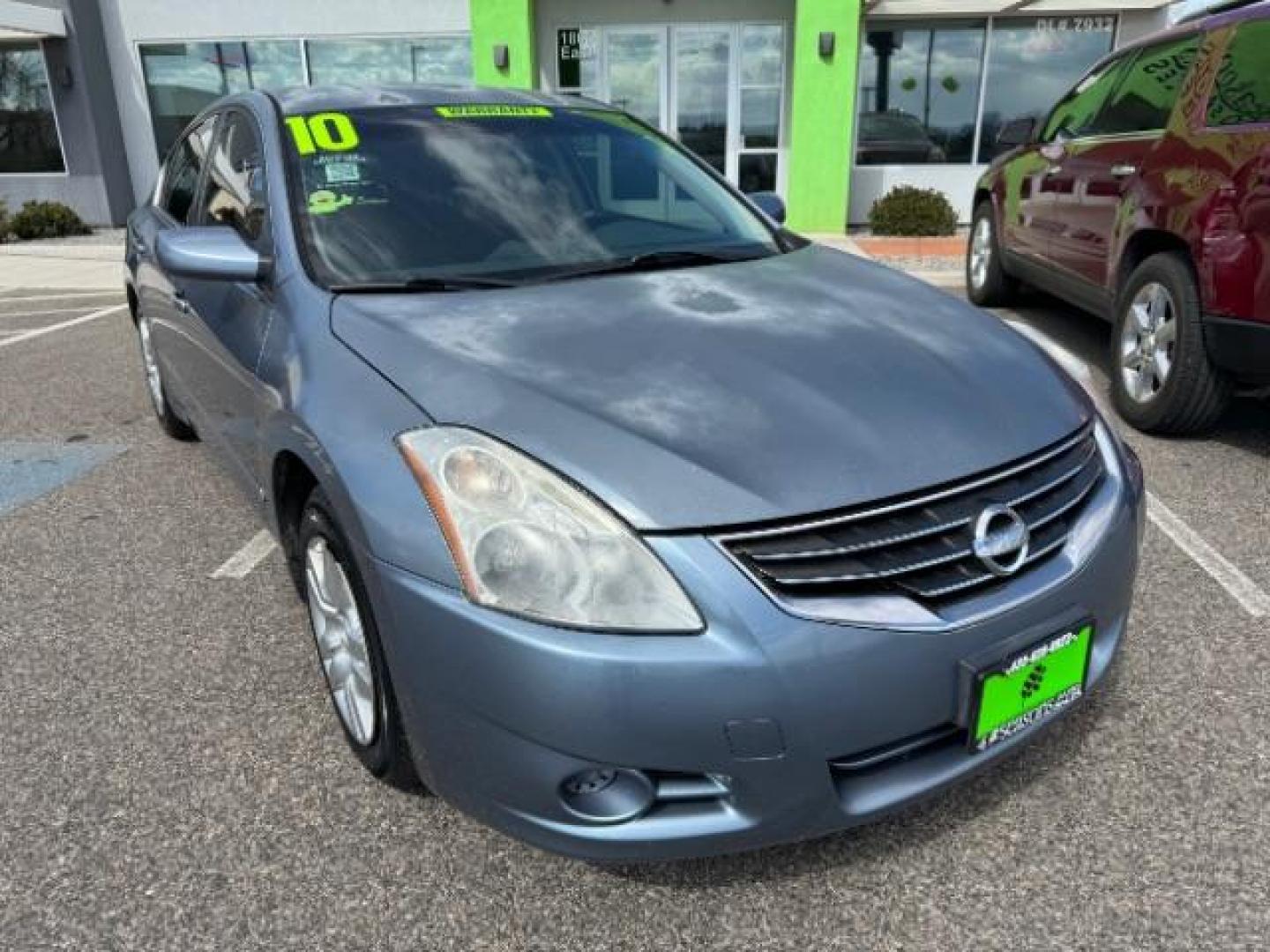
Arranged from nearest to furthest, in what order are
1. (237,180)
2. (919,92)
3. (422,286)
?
1. (422,286)
2. (237,180)
3. (919,92)

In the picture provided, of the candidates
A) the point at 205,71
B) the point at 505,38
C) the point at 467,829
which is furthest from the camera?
the point at 205,71

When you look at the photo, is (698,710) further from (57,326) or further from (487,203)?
(57,326)

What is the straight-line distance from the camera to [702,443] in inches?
68.4

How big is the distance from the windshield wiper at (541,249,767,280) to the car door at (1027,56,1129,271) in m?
3.57

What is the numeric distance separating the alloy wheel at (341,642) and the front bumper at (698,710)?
310 mm

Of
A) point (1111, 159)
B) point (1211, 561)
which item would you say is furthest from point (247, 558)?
point (1111, 159)

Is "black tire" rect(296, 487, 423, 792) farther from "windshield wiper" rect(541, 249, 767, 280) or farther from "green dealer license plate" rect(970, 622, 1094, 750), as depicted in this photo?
"green dealer license plate" rect(970, 622, 1094, 750)

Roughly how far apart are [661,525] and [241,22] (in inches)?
576

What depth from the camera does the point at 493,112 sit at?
3096 millimetres

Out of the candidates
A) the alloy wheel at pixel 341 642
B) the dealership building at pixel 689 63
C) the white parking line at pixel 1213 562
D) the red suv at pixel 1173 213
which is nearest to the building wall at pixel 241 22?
the dealership building at pixel 689 63

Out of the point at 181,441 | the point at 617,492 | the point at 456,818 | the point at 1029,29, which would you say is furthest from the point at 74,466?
the point at 1029,29

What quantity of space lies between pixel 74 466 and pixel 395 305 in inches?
118

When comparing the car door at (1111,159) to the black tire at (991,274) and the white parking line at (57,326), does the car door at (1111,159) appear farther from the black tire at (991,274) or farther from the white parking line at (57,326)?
the white parking line at (57,326)

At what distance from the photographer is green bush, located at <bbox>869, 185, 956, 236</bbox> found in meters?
11.2
